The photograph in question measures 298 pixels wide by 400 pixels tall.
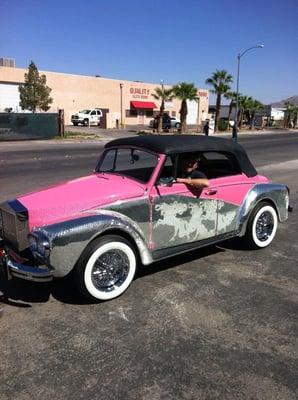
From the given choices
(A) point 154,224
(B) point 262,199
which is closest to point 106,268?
(A) point 154,224

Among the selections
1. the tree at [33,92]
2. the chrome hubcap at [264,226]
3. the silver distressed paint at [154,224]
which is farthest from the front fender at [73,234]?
the tree at [33,92]

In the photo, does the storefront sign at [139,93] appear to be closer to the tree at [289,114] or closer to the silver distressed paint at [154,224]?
the tree at [289,114]

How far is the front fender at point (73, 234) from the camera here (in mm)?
3963

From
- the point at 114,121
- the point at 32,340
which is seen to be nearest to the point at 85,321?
the point at 32,340

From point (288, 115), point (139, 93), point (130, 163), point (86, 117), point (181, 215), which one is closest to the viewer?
point (181, 215)

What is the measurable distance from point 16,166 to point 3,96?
1539 inches

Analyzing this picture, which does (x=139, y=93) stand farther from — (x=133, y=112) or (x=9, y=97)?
(x=9, y=97)

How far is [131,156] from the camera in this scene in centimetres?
525

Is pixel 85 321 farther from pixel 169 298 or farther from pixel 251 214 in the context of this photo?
pixel 251 214

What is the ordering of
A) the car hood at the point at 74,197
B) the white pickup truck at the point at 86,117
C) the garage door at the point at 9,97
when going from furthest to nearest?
1. the white pickup truck at the point at 86,117
2. the garage door at the point at 9,97
3. the car hood at the point at 74,197

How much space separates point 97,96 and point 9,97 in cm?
1277

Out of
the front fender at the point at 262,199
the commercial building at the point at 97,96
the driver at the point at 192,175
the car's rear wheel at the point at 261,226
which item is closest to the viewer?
the driver at the point at 192,175

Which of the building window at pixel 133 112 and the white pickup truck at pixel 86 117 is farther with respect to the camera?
the building window at pixel 133 112

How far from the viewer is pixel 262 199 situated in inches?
233
